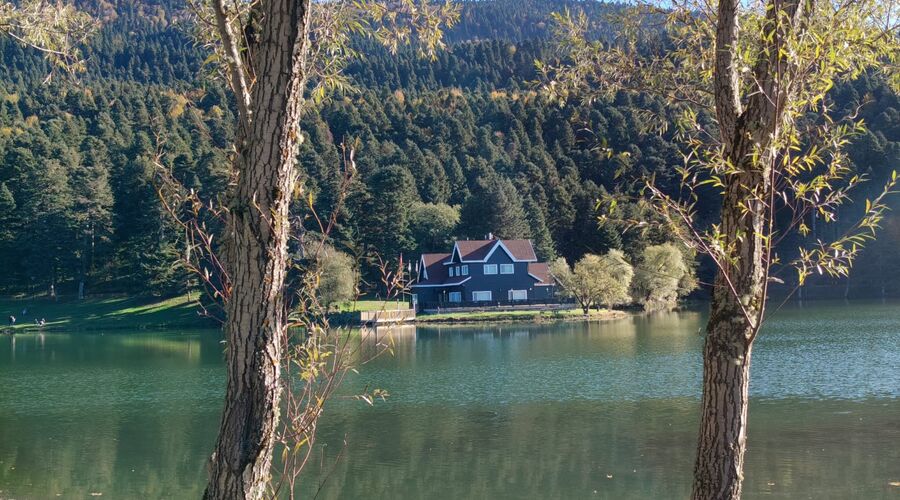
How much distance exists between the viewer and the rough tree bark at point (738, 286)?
4.72 meters

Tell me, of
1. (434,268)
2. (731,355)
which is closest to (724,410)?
(731,355)

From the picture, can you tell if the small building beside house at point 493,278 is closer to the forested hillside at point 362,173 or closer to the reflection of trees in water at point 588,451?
the forested hillside at point 362,173

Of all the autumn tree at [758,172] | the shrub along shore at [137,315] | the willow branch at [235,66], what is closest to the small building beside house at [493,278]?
the shrub along shore at [137,315]

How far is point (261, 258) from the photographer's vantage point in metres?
4.16

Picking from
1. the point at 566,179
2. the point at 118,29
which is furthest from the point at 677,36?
the point at 118,29

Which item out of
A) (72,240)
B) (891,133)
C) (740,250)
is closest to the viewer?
(740,250)

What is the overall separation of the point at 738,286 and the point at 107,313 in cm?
6340

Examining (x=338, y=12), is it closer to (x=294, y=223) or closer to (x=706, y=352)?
(x=294, y=223)

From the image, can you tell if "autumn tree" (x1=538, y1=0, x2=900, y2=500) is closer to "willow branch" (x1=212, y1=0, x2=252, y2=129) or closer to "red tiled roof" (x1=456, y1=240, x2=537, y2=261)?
"willow branch" (x1=212, y1=0, x2=252, y2=129)

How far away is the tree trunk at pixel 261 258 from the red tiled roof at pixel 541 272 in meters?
60.6

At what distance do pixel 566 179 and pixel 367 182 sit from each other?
862 inches

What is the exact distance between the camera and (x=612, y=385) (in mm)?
25234

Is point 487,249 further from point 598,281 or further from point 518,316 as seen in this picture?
point 598,281

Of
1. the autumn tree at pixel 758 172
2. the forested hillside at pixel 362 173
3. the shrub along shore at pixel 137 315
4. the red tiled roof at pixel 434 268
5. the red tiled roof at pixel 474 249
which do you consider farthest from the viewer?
the forested hillside at pixel 362 173
